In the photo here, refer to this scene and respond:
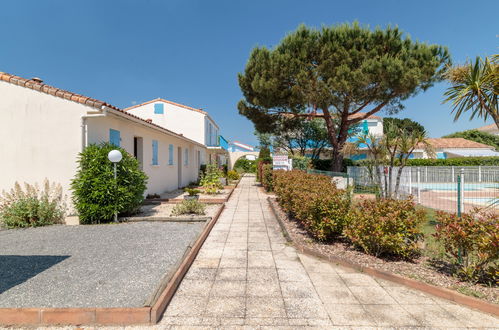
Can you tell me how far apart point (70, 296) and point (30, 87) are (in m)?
6.78

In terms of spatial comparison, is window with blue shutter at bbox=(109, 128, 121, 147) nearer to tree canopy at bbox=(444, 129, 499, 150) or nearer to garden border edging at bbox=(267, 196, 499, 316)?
garden border edging at bbox=(267, 196, 499, 316)

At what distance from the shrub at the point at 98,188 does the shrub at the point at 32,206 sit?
0.61m

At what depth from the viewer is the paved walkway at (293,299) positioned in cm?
265

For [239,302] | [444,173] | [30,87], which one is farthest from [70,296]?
[444,173]

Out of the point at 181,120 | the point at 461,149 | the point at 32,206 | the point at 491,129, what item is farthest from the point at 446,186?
the point at 491,129

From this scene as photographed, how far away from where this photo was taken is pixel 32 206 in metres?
6.41

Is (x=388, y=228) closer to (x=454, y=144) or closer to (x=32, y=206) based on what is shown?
(x=32, y=206)

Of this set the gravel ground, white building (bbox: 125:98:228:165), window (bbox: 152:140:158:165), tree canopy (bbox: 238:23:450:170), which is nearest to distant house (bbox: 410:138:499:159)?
tree canopy (bbox: 238:23:450:170)

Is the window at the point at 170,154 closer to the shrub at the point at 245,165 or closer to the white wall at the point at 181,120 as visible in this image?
the white wall at the point at 181,120

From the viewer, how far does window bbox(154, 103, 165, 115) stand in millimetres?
21719

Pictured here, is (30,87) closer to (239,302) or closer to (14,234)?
(14,234)

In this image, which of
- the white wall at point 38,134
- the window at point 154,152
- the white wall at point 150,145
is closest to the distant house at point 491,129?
the white wall at point 150,145

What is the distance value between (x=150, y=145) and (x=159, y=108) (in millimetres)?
12697

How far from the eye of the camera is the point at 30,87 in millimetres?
6773
